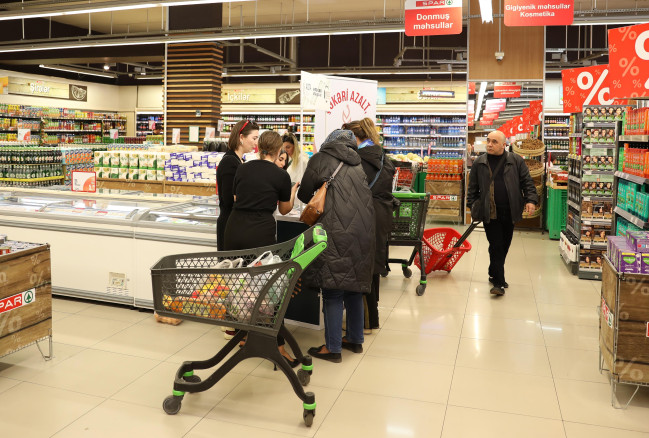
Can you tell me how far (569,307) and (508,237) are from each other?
935mm

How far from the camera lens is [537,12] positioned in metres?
7.30

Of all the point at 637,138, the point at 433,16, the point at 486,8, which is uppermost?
the point at 486,8

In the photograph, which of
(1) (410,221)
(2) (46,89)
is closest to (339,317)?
(1) (410,221)

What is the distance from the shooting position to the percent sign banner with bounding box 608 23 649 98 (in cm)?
423

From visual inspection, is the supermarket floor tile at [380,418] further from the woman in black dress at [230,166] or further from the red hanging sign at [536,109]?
the red hanging sign at [536,109]

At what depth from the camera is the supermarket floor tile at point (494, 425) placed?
2932 millimetres

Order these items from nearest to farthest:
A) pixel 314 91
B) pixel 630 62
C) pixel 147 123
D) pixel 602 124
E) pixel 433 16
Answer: pixel 630 62 → pixel 314 91 → pixel 602 124 → pixel 433 16 → pixel 147 123

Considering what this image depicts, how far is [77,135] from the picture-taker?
20438 millimetres

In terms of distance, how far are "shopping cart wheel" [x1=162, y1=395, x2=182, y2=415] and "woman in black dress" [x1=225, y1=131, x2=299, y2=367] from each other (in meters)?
0.83

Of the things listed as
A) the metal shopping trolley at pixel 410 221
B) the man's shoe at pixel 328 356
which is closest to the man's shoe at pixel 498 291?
the metal shopping trolley at pixel 410 221

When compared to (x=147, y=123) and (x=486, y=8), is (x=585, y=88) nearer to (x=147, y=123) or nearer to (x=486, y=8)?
(x=486, y=8)

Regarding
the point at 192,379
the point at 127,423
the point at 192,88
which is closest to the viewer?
the point at 127,423

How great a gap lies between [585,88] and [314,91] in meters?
4.47

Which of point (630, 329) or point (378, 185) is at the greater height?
point (378, 185)
